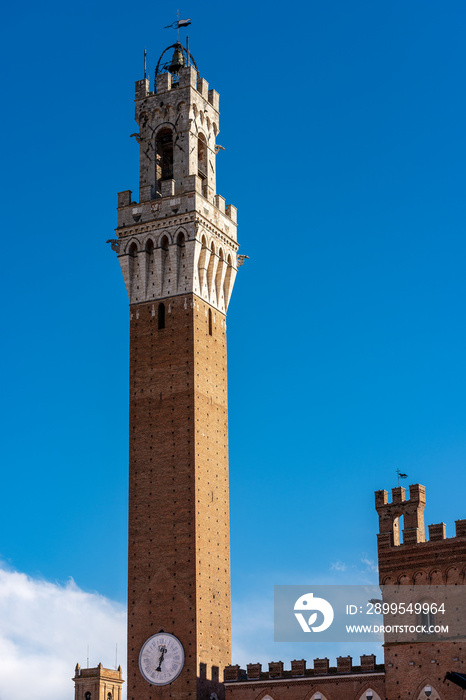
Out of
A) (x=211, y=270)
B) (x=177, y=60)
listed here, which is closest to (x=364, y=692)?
(x=211, y=270)

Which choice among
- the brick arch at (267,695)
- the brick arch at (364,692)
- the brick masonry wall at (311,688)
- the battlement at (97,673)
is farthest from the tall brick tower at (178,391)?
the battlement at (97,673)

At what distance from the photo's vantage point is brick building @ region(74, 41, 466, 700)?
4869 centimetres

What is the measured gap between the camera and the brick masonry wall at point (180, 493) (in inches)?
2094

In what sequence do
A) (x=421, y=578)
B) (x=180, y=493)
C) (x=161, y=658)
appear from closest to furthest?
(x=421, y=578) → (x=161, y=658) → (x=180, y=493)

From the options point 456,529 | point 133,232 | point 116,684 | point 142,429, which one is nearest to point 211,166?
point 133,232

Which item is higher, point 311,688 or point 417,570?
point 417,570

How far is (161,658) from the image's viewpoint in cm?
5278

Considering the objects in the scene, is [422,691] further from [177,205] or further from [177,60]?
[177,60]

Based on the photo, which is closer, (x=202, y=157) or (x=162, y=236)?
(x=162, y=236)

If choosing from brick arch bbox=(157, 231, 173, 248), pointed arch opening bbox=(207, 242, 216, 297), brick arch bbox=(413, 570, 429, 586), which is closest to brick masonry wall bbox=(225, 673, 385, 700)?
brick arch bbox=(413, 570, 429, 586)

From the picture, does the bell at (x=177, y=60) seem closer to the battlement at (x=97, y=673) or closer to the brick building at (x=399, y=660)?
the brick building at (x=399, y=660)

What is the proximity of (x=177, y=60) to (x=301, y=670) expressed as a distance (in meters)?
33.8

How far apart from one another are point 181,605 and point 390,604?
10081 mm

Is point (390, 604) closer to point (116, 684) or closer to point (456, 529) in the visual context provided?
point (456, 529)
